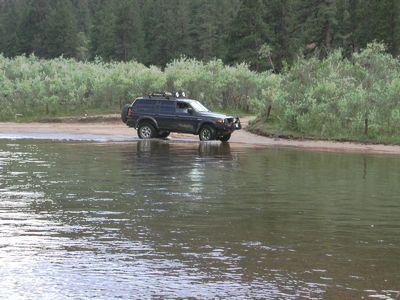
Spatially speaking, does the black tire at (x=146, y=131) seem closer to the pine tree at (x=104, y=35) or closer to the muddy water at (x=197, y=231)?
the muddy water at (x=197, y=231)

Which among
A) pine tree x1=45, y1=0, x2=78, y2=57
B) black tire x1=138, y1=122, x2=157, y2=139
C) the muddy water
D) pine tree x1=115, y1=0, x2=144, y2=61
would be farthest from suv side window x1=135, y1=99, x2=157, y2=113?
→ pine tree x1=45, y1=0, x2=78, y2=57

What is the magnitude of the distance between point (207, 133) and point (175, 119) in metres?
1.68

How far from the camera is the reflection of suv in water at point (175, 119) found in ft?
107

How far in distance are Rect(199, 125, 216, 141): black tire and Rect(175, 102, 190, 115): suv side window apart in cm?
116

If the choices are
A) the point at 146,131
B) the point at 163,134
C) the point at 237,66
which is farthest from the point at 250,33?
the point at 146,131

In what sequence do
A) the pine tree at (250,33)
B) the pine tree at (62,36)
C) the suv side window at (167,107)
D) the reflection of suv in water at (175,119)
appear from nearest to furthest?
the reflection of suv in water at (175,119)
the suv side window at (167,107)
the pine tree at (250,33)
the pine tree at (62,36)

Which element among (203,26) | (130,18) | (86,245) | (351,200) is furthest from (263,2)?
(86,245)

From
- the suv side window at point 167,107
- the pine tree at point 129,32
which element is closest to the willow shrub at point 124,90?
the suv side window at point 167,107

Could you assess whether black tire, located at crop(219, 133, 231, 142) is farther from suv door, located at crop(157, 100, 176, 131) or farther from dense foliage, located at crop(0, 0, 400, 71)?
dense foliage, located at crop(0, 0, 400, 71)

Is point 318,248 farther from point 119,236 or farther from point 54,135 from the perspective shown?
point 54,135

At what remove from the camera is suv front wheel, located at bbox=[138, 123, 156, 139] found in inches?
1334

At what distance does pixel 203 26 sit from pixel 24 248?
99.2 m

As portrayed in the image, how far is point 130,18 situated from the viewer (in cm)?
11106

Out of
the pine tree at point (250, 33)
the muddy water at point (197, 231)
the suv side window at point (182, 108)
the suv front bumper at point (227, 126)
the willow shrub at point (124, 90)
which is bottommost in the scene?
the muddy water at point (197, 231)
